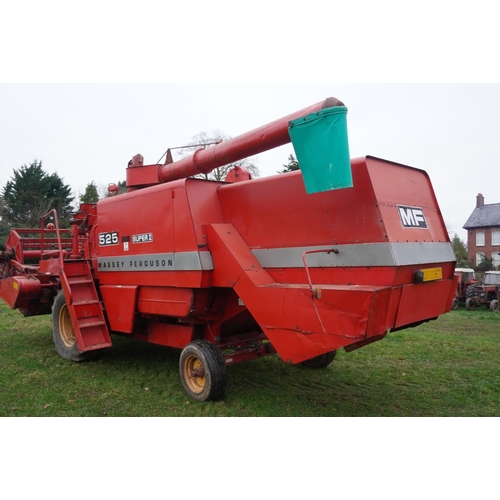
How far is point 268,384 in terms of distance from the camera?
598 centimetres

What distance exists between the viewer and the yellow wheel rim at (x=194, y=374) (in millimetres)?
5293

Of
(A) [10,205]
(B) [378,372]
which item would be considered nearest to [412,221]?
(B) [378,372]

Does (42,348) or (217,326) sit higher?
(217,326)

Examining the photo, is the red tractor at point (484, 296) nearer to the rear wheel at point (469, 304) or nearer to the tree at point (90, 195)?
the rear wheel at point (469, 304)

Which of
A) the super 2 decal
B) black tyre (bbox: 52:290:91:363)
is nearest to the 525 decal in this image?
the super 2 decal

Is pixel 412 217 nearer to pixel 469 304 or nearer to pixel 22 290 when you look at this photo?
pixel 22 290

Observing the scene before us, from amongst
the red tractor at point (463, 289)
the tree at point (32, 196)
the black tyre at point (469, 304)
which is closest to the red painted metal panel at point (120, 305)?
the red tractor at point (463, 289)

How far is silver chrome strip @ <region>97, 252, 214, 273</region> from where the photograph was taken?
5.14 m

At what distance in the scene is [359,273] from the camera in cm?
430

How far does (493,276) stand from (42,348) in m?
18.4

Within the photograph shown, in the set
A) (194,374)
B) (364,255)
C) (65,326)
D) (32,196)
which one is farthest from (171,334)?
(32,196)

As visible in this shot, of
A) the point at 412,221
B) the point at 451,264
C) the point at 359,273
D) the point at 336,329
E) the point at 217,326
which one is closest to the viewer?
the point at 336,329

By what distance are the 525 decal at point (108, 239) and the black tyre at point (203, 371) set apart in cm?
204

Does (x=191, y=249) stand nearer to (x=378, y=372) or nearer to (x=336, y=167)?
(x=336, y=167)
